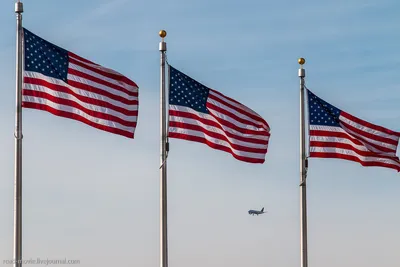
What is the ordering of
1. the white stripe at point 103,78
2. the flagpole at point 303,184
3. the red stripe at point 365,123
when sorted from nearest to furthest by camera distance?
the white stripe at point 103,78
the red stripe at point 365,123
the flagpole at point 303,184

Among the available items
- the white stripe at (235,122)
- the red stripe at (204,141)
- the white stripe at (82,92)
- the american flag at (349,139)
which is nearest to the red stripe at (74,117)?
the white stripe at (82,92)

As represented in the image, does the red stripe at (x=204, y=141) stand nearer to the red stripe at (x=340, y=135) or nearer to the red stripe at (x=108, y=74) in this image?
the red stripe at (x=108, y=74)

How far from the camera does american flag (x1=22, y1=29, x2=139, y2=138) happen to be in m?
40.8

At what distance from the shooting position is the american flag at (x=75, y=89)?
4081 cm

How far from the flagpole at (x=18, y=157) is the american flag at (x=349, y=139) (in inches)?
607

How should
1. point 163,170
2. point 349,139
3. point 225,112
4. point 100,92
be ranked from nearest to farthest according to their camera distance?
1. point 100,92
2. point 163,170
3. point 225,112
4. point 349,139

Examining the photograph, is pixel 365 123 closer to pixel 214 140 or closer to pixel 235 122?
pixel 235 122

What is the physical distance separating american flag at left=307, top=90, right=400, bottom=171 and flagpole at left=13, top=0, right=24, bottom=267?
1542cm

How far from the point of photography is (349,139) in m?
50.3

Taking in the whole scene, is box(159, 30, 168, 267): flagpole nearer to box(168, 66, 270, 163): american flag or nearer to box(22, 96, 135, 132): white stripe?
box(168, 66, 270, 163): american flag

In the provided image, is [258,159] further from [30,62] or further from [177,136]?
[30,62]

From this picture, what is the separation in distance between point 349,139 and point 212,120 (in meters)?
7.31

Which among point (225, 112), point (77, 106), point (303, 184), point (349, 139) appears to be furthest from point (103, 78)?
point (349, 139)

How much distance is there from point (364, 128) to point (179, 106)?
9276mm
